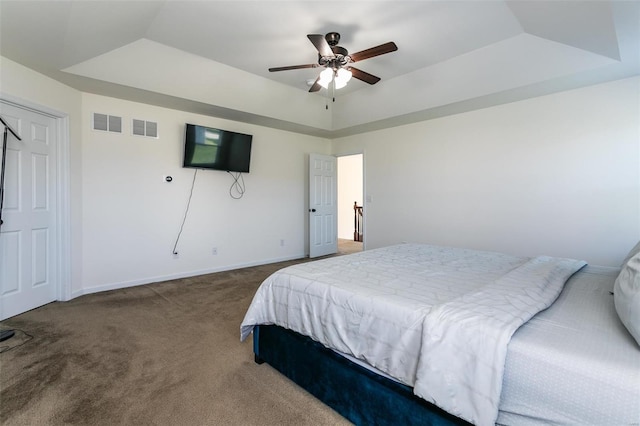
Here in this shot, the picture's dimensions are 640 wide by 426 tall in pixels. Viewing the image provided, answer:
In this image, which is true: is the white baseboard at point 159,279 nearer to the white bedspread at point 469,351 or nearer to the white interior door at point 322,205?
the white interior door at point 322,205

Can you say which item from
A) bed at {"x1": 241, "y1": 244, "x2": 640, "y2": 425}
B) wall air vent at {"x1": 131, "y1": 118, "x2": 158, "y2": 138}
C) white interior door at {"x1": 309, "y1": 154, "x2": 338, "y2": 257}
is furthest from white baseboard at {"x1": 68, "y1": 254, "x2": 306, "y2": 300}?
bed at {"x1": 241, "y1": 244, "x2": 640, "y2": 425}

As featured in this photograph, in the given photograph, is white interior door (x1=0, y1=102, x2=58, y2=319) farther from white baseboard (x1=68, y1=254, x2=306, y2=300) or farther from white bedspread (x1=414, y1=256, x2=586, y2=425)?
white bedspread (x1=414, y1=256, x2=586, y2=425)

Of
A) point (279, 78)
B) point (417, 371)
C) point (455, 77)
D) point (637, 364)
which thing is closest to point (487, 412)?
point (417, 371)

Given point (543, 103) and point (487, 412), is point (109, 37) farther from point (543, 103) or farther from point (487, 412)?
point (543, 103)

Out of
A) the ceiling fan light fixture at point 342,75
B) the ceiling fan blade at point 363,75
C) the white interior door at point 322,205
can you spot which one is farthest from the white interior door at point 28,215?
the white interior door at point 322,205

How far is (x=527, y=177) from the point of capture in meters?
3.74

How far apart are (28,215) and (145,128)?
160cm

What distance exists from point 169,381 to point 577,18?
162 inches

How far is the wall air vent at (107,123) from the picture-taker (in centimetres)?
361

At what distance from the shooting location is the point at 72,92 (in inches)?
133

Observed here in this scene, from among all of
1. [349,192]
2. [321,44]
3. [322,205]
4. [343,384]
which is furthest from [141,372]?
[349,192]

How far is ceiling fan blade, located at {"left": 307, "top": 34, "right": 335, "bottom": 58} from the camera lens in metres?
2.42

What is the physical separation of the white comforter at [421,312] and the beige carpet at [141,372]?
0.37 meters

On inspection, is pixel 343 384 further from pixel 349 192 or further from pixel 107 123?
pixel 349 192
